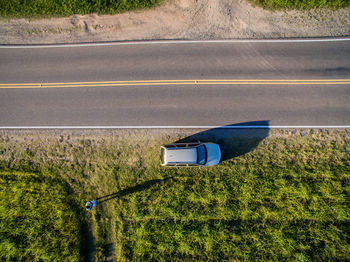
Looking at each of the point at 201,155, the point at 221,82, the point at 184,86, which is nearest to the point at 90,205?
the point at 201,155

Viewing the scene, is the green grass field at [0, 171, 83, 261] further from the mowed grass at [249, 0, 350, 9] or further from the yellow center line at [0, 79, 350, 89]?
the mowed grass at [249, 0, 350, 9]

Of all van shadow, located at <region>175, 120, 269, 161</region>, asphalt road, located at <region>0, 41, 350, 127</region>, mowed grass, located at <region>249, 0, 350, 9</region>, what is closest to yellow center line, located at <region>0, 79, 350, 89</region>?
asphalt road, located at <region>0, 41, 350, 127</region>

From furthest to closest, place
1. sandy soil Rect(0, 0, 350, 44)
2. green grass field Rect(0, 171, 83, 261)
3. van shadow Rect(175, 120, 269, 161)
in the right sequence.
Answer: sandy soil Rect(0, 0, 350, 44)
van shadow Rect(175, 120, 269, 161)
green grass field Rect(0, 171, 83, 261)

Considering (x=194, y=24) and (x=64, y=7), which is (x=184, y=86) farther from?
(x=64, y=7)

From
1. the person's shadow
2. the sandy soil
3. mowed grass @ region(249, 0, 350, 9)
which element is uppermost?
mowed grass @ region(249, 0, 350, 9)

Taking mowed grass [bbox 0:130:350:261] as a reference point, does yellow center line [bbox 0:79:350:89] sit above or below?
above

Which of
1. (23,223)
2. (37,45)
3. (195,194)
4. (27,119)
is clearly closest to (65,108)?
(27,119)

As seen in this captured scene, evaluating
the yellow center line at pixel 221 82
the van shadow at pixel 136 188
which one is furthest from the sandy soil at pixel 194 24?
the van shadow at pixel 136 188
